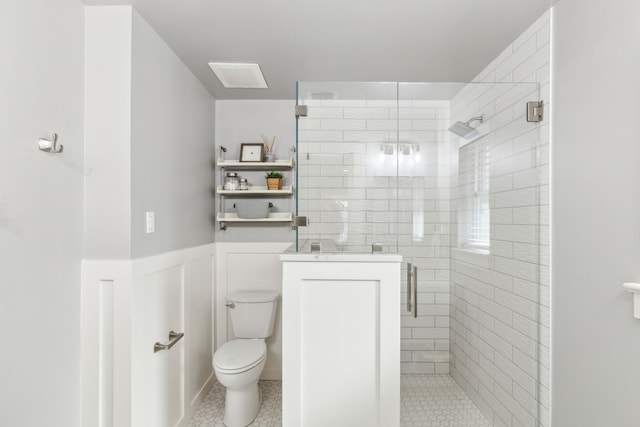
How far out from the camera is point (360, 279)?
1.89 m

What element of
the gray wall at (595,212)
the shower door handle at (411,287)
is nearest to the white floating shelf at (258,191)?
the shower door handle at (411,287)

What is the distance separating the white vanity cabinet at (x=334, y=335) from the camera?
6.20 feet

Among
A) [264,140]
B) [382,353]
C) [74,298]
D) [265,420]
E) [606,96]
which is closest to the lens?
[606,96]

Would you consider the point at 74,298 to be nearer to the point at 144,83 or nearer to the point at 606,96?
the point at 144,83

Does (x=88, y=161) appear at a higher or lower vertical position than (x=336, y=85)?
lower

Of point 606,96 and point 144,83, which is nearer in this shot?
point 606,96

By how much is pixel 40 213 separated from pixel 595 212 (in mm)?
2256

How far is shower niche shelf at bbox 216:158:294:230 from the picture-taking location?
9.76 ft

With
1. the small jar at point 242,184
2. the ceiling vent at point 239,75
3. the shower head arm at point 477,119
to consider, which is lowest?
the small jar at point 242,184

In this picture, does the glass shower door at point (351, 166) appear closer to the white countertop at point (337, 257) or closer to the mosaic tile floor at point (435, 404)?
the white countertop at point (337, 257)

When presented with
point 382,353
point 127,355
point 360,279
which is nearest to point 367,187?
point 360,279

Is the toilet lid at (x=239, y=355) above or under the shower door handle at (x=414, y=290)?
under

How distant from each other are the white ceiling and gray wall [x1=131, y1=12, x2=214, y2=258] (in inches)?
5.9

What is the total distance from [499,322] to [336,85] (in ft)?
4.91
